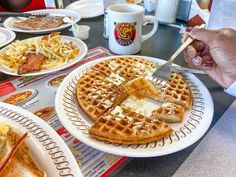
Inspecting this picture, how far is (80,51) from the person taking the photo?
954 mm

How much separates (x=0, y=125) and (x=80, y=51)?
514 mm

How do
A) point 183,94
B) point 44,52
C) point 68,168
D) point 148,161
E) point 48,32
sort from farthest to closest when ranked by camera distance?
point 48,32 < point 44,52 < point 183,94 < point 148,161 < point 68,168

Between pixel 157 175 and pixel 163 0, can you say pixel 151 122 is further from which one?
pixel 163 0

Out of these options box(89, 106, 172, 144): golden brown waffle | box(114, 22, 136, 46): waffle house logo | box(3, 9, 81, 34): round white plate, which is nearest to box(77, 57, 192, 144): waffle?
box(89, 106, 172, 144): golden brown waffle

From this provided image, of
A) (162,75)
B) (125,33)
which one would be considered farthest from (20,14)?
(162,75)

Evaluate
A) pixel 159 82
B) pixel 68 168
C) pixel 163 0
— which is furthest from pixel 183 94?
pixel 163 0

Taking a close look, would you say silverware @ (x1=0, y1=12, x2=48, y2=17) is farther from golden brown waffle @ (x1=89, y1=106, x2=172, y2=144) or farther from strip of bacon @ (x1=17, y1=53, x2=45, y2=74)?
golden brown waffle @ (x1=89, y1=106, x2=172, y2=144)

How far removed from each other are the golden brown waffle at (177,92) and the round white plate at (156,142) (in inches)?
0.8

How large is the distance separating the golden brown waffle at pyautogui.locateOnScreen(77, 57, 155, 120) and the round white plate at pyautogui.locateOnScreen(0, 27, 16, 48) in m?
0.47

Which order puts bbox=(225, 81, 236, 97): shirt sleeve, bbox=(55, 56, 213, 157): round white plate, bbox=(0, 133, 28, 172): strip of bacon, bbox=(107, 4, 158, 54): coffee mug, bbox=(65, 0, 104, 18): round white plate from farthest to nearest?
bbox=(65, 0, 104, 18): round white plate < bbox=(107, 4, 158, 54): coffee mug < bbox=(225, 81, 236, 97): shirt sleeve < bbox=(55, 56, 213, 157): round white plate < bbox=(0, 133, 28, 172): strip of bacon

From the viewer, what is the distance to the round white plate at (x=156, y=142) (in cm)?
51

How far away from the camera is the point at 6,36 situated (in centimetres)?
107

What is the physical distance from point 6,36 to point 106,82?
0.61 m

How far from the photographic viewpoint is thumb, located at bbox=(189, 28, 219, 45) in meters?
0.78
